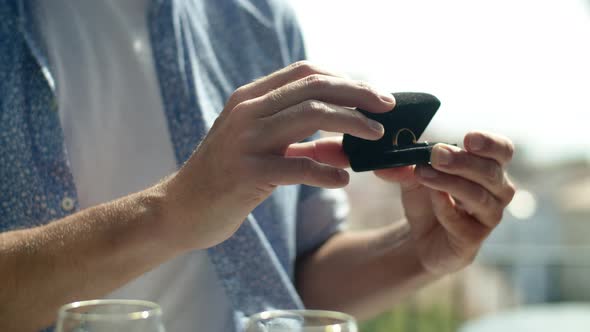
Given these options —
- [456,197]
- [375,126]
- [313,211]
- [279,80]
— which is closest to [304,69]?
[279,80]

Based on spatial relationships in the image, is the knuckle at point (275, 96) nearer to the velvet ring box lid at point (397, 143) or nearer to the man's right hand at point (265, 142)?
the man's right hand at point (265, 142)

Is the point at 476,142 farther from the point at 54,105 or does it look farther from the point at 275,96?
the point at 54,105

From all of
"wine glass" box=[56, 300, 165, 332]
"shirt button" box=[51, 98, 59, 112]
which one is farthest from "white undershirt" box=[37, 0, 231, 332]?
"wine glass" box=[56, 300, 165, 332]

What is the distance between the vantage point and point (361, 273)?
5.41 feet

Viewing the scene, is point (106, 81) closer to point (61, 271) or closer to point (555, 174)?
point (61, 271)

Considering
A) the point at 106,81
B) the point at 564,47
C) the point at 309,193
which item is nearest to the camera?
the point at 106,81

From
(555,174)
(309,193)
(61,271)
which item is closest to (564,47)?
(555,174)

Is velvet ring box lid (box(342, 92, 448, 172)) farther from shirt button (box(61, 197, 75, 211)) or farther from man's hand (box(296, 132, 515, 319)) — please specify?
shirt button (box(61, 197, 75, 211))

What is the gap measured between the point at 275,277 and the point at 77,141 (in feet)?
Result: 1.74

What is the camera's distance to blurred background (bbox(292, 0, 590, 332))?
14.5 feet

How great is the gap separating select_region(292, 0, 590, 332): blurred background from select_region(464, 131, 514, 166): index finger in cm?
11

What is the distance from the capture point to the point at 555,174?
9.34 m

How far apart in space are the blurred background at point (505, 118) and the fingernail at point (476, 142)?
0.36 ft

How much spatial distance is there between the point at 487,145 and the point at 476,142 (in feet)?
0.07
